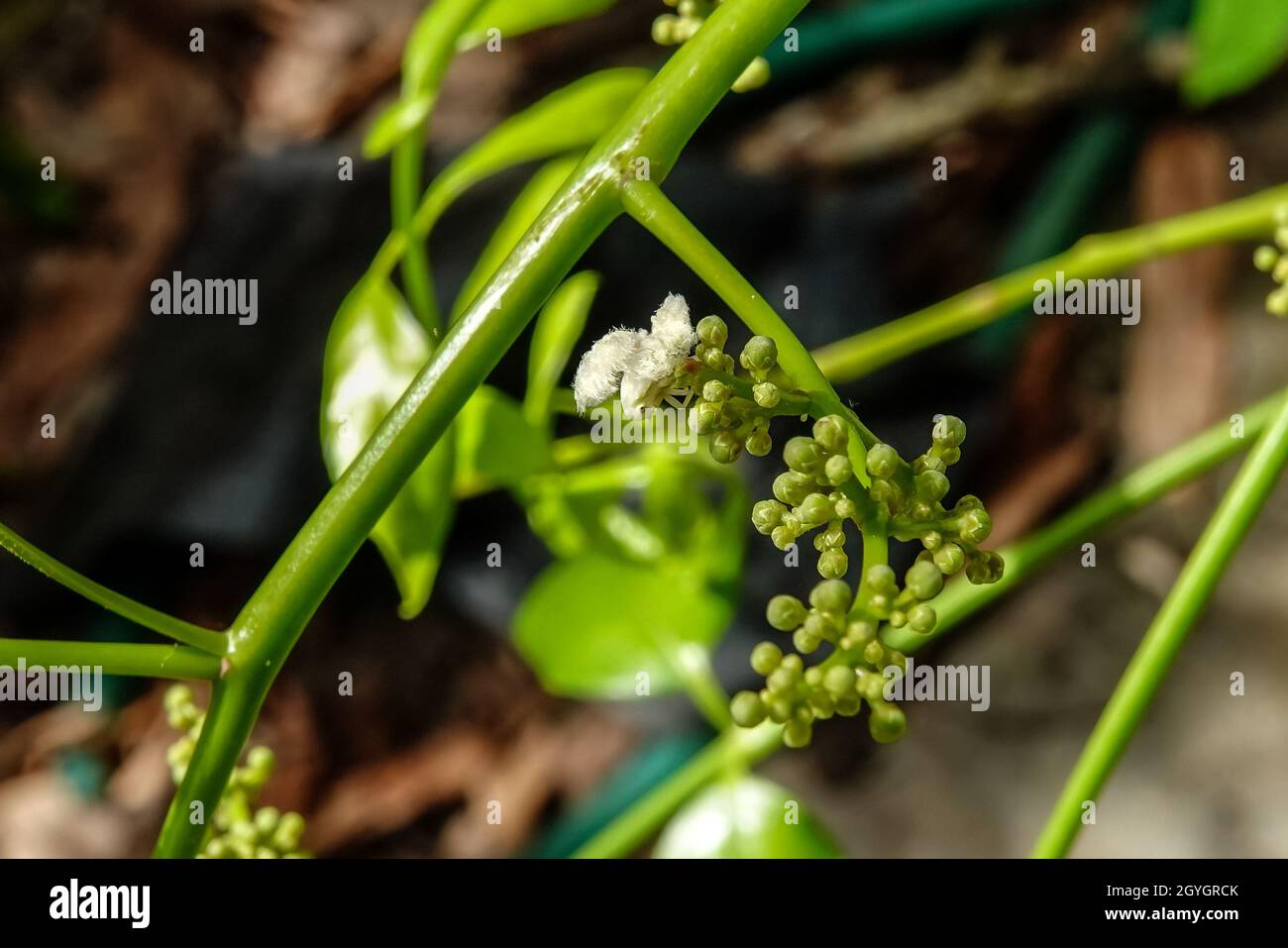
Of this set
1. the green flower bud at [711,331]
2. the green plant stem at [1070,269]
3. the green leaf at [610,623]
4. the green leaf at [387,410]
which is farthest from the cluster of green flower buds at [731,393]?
the green leaf at [610,623]

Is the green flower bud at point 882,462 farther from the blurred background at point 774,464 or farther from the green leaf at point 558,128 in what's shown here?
the blurred background at point 774,464

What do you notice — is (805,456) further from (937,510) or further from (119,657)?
(119,657)

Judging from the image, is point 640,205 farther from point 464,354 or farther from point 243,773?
point 243,773

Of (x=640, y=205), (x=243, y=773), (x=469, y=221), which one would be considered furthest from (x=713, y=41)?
(x=469, y=221)

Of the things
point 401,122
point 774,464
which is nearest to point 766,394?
point 401,122

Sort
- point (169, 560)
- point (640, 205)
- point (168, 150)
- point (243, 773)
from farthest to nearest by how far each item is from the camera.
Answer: point (168, 150)
point (169, 560)
point (243, 773)
point (640, 205)

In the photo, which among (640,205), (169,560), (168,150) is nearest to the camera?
(640,205)

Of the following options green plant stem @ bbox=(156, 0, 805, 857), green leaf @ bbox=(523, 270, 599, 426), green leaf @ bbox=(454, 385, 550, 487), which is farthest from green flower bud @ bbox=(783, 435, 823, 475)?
green leaf @ bbox=(523, 270, 599, 426)
